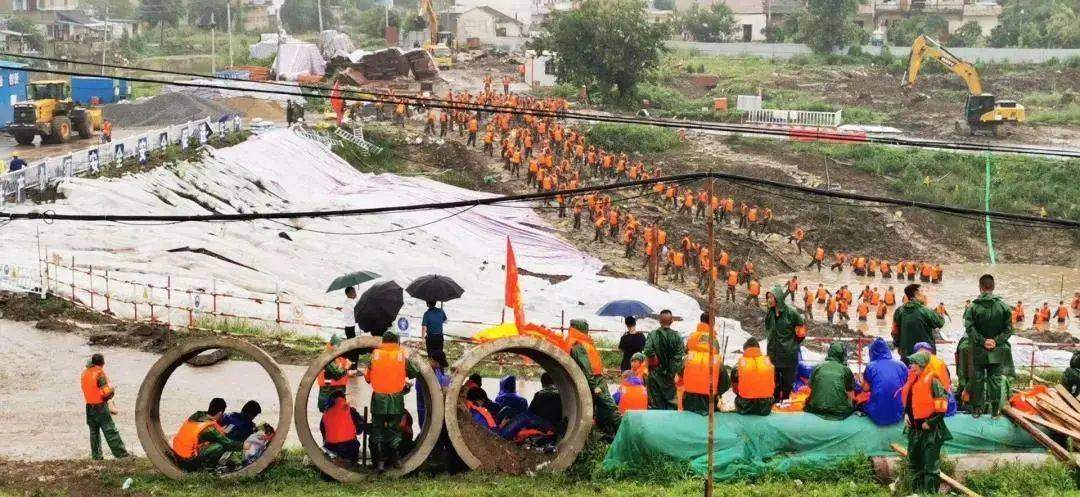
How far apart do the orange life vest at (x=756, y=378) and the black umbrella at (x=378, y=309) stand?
19.5ft

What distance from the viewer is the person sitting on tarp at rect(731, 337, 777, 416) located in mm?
13555

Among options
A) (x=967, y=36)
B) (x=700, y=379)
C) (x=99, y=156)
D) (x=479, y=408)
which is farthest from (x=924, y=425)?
(x=967, y=36)

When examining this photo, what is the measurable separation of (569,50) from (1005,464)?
50.4 meters

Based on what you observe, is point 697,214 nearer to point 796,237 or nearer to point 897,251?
point 796,237

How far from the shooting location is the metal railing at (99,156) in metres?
28.4

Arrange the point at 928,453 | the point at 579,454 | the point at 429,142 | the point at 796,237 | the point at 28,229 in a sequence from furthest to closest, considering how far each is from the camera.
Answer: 1. the point at 429,142
2. the point at 796,237
3. the point at 28,229
4. the point at 579,454
5. the point at 928,453

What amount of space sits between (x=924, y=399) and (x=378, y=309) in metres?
7.90

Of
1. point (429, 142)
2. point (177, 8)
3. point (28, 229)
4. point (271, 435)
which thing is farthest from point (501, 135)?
point (177, 8)

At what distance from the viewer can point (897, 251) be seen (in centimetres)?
4275

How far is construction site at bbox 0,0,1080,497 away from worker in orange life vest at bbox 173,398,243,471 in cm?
2

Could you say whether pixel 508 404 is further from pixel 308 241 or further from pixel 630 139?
pixel 630 139

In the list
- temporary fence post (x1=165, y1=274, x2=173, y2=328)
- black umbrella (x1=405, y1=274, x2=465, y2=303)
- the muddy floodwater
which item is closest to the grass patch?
the muddy floodwater

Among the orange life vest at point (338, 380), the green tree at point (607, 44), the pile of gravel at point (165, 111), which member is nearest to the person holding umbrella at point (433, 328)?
the orange life vest at point (338, 380)

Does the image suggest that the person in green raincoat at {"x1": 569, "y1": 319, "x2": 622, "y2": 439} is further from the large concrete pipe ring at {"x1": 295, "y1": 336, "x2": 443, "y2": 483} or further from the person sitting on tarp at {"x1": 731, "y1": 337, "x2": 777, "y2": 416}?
the large concrete pipe ring at {"x1": 295, "y1": 336, "x2": 443, "y2": 483}
